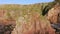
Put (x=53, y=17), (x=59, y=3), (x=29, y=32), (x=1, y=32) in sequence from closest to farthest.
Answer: (x=29, y=32)
(x=1, y=32)
(x=53, y=17)
(x=59, y=3)

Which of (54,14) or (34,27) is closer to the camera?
(34,27)

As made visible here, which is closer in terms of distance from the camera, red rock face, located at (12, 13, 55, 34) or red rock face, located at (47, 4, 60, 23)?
red rock face, located at (12, 13, 55, 34)

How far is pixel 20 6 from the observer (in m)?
35.2

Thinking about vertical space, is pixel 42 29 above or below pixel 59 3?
below

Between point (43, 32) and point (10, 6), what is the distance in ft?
73.2

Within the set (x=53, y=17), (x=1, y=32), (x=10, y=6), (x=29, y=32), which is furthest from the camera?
(x=10, y=6)

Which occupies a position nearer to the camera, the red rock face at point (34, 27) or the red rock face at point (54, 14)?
the red rock face at point (34, 27)

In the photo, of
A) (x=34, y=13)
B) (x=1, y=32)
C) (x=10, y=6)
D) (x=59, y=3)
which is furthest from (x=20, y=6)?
(x=34, y=13)

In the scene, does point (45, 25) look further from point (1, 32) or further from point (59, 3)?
point (59, 3)

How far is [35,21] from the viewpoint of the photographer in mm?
13148

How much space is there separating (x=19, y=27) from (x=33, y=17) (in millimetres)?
1038

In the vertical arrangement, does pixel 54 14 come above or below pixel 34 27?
above

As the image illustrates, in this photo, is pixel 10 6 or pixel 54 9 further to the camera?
pixel 10 6

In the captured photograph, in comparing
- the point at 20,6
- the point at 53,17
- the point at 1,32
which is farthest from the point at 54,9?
the point at 20,6
